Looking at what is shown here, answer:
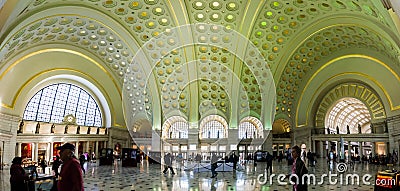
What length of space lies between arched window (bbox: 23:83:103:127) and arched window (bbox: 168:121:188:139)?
8229 millimetres

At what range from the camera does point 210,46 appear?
94.5 feet

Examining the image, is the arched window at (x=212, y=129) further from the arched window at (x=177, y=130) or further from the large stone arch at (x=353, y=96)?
the large stone arch at (x=353, y=96)

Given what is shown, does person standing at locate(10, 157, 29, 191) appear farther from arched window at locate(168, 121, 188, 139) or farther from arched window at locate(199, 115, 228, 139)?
arched window at locate(199, 115, 228, 139)

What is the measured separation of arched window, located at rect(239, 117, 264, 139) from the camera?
35.1m

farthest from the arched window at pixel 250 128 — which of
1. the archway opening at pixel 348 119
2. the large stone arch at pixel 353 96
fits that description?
the archway opening at pixel 348 119

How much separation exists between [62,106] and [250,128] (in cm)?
2115

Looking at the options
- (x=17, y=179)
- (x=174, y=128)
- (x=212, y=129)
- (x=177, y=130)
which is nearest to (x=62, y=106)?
(x=174, y=128)

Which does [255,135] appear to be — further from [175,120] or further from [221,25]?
[221,25]

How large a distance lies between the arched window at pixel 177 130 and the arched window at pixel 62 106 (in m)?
8.23

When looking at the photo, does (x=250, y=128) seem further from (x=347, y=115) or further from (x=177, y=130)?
(x=347, y=115)

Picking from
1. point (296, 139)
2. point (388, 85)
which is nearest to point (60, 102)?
point (296, 139)

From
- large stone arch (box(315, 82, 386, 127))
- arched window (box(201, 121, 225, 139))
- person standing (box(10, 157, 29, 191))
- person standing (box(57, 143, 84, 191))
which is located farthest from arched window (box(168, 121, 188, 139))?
person standing (box(57, 143, 84, 191))

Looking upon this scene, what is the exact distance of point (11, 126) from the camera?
984 inches

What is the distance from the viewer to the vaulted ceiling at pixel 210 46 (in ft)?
73.7
